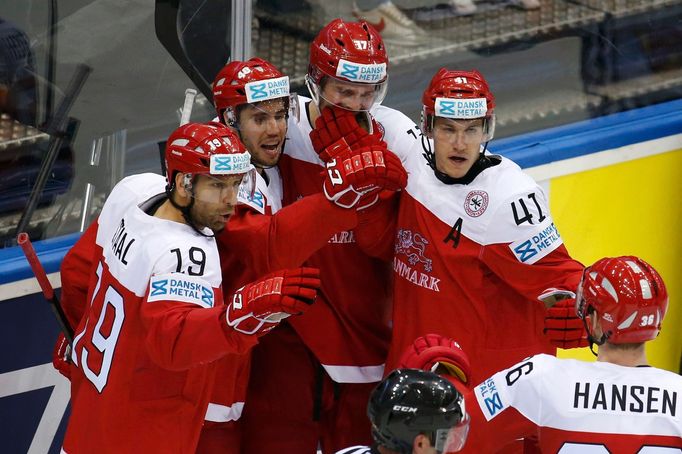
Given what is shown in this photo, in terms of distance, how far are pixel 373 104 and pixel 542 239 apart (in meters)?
0.58

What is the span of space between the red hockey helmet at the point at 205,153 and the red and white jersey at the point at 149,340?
0.13 metres

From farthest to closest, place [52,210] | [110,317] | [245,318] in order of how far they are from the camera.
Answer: [52,210]
[110,317]
[245,318]

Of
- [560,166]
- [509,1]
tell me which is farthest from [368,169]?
[509,1]

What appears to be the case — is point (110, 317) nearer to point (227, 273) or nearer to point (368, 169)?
point (227, 273)

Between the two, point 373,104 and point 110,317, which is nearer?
point 110,317

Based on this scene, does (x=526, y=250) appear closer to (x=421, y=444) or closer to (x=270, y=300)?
(x=270, y=300)

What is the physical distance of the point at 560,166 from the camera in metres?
4.89

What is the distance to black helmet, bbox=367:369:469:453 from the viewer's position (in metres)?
2.61

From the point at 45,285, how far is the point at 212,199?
0.72 metres

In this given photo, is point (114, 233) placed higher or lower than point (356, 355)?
higher

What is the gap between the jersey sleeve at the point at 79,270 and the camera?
3.76m

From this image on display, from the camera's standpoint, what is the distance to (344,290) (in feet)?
12.6

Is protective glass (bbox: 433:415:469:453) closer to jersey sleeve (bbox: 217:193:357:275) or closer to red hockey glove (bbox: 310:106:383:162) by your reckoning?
jersey sleeve (bbox: 217:193:357:275)

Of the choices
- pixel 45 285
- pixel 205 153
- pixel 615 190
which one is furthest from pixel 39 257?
pixel 615 190
